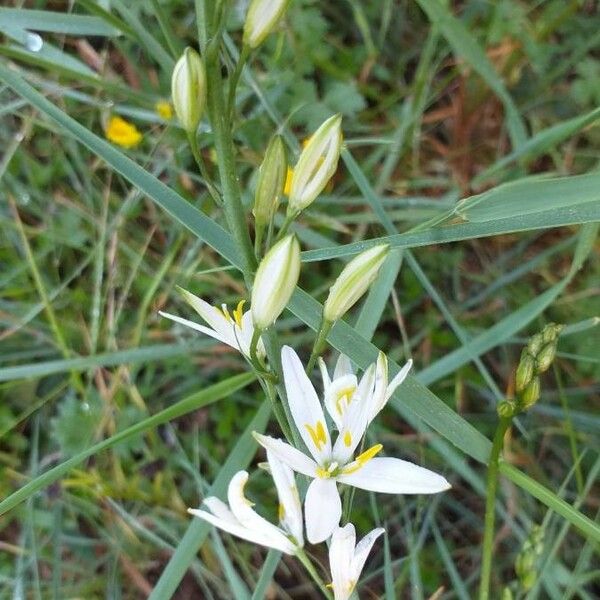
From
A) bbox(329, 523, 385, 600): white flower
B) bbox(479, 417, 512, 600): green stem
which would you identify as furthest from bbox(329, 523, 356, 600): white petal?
bbox(479, 417, 512, 600): green stem

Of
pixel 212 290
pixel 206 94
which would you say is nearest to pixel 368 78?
pixel 212 290

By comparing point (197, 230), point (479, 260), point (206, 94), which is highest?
point (206, 94)

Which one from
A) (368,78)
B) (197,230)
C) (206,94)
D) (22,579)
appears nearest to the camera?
(206,94)

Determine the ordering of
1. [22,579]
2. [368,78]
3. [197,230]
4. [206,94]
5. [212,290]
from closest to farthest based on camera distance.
Answer: 1. [206,94]
2. [197,230]
3. [22,579]
4. [212,290]
5. [368,78]

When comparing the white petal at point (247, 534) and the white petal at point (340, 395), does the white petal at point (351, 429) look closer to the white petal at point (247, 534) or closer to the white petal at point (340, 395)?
the white petal at point (340, 395)

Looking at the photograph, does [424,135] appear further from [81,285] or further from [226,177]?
[226,177]

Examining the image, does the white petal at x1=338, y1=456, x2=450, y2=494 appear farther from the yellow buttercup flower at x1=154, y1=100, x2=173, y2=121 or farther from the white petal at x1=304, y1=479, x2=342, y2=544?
the yellow buttercup flower at x1=154, y1=100, x2=173, y2=121

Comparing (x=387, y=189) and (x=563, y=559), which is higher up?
(x=387, y=189)

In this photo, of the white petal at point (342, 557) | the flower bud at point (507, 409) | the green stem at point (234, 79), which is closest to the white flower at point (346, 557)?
the white petal at point (342, 557)
